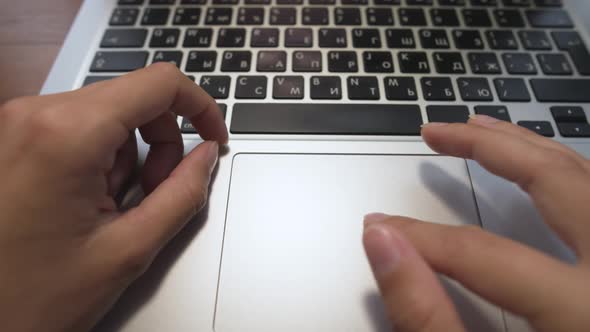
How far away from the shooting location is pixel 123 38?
0.49 m

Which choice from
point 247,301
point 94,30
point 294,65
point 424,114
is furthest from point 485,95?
point 94,30

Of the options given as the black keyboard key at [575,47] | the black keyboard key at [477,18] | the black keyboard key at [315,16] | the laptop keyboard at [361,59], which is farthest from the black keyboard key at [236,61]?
the black keyboard key at [575,47]

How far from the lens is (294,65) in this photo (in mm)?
460

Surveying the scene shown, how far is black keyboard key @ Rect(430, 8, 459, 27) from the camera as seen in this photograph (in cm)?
50

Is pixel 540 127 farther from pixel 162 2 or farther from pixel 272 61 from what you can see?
pixel 162 2

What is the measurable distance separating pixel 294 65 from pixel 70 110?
0.86 ft

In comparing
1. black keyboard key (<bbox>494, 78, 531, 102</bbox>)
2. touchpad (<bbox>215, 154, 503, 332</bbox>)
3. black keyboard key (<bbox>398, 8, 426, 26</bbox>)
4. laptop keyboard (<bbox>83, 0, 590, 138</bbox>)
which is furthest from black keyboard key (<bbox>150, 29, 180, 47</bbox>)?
black keyboard key (<bbox>494, 78, 531, 102</bbox>)

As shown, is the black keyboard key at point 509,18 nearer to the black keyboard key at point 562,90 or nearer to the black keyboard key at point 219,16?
the black keyboard key at point 562,90

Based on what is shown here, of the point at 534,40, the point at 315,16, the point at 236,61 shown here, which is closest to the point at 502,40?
the point at 534,40

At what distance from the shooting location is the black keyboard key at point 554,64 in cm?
45

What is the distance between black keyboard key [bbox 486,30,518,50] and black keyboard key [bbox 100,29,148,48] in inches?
18.4

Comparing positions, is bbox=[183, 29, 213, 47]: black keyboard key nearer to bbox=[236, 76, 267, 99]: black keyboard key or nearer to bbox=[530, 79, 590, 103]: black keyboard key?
bbox=[236, 76, 267, 99]: black keyboard key

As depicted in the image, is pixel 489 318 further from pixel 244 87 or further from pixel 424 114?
pixel 244 87

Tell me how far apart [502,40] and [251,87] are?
13.5 inches
